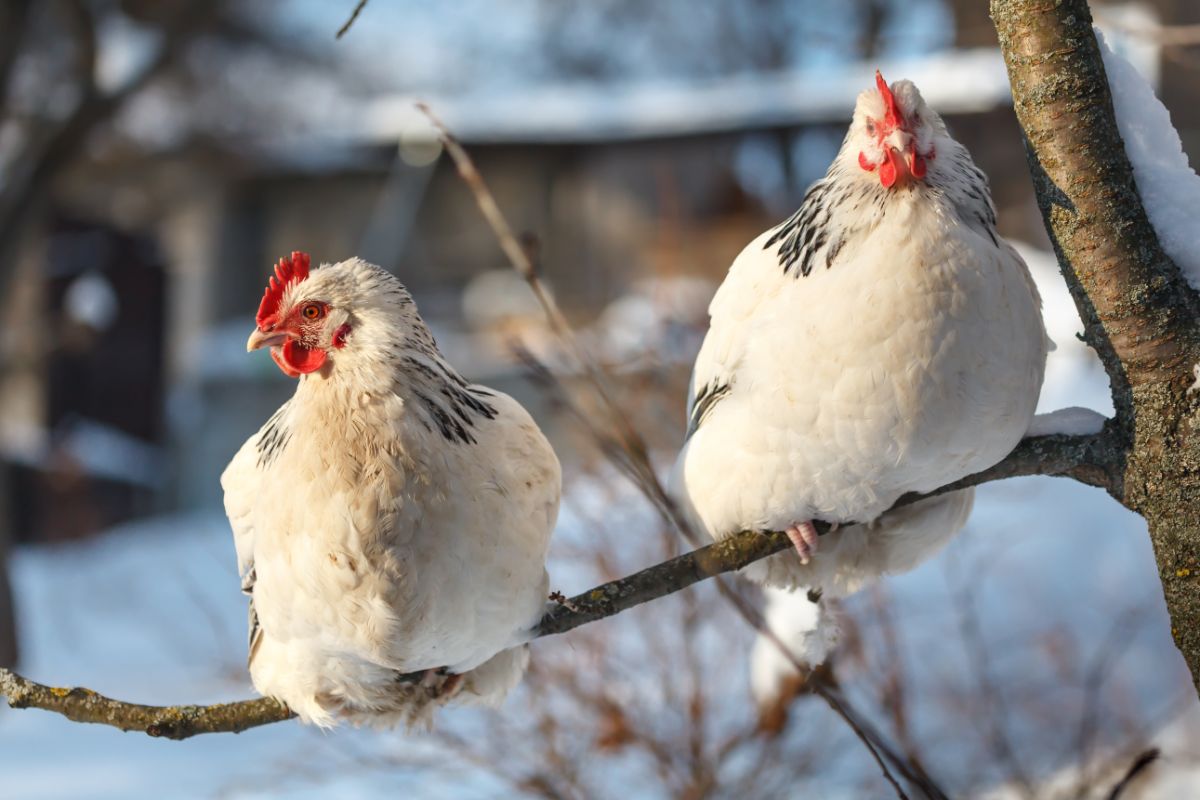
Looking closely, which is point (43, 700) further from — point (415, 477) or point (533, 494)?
point (533, 494)

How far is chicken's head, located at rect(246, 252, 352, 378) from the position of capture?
214 cm

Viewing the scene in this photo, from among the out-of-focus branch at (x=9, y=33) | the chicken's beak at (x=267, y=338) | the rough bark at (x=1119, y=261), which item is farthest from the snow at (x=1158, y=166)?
the out-of-focus branch at (x=9, y=33)

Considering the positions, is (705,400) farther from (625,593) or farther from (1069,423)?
(1069,423)

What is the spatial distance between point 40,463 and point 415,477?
13.4 metres

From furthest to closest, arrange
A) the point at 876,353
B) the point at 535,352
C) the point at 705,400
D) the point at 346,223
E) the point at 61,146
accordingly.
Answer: the point at 346,223 < the point at 61,146 < the point at 535,352 < the point at 705,400 < the point at 876,353

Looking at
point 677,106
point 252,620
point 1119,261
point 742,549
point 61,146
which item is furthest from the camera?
point 677,106

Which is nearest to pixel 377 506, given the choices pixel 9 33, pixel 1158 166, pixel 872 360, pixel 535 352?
pixel 872 360

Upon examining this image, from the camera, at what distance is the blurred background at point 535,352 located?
4664mm

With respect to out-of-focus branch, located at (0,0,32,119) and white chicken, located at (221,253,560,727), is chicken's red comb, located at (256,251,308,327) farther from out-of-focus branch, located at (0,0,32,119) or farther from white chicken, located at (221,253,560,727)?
out-of-focus branch, located at (0,0,32,119)

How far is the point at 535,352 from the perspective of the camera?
189 inches

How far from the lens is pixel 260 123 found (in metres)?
18.9

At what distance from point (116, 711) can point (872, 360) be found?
4.91 feet

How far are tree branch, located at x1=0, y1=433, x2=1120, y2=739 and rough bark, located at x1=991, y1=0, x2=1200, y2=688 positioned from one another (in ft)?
0.40

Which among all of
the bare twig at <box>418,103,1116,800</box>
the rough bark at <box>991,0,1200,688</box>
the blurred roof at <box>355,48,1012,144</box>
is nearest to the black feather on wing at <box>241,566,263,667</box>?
the bare twig at <box>418,103,1116,800</box>
